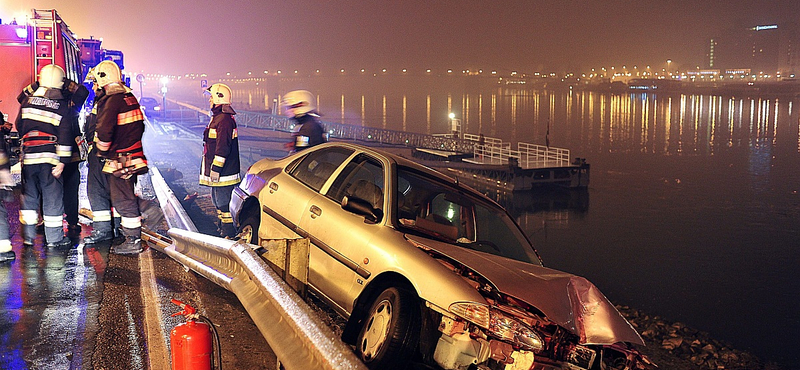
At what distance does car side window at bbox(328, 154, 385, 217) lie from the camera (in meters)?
5.27

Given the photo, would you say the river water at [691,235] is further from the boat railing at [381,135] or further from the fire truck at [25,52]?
the fire truck at [25,52]

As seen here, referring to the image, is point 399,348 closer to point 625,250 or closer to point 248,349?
point 248,349

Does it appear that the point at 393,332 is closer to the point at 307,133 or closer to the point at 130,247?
the point at 130,247

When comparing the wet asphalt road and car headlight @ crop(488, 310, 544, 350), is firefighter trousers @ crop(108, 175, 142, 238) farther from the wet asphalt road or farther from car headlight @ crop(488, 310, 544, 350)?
car headlight @ crop(488, 310, 544, 350)

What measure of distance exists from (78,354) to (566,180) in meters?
33.5

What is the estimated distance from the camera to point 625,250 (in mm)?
24734

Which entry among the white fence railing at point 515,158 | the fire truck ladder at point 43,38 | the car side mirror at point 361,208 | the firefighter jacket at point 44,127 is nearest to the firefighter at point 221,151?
the firefighter jacket at point 44,127

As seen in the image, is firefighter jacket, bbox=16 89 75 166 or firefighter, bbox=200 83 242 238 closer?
firefighter jacket, bbox=16 89 75 166

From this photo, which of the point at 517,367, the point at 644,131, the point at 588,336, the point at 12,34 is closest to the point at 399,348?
the point at 517,367

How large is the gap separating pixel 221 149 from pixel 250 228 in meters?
2.20

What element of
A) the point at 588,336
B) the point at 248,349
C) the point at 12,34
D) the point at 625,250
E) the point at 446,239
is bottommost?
the point at 625,250

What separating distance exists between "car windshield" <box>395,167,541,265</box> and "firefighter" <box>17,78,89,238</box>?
397cm

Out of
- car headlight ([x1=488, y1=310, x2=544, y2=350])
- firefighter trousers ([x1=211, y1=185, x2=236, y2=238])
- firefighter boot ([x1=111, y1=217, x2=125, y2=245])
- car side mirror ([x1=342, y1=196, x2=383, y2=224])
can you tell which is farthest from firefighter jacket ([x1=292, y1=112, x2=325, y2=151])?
car headlight ([x1=488, y1=310, x2=544, y2=350])

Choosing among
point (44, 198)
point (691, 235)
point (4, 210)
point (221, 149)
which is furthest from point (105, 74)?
point (691, 235)
